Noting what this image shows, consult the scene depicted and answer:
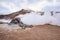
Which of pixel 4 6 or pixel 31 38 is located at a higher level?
pixel 4 6

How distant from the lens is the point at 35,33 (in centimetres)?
158

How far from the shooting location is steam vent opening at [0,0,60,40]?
5.14 ft

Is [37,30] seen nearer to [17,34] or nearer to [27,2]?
[17,34]

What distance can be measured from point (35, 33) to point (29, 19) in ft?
0.69

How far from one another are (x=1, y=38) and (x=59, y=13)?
83cm

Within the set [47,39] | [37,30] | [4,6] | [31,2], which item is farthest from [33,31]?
[4,6]

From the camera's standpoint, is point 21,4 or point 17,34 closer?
point 17,34

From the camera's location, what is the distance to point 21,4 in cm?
171

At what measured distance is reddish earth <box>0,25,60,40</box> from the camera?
153cm

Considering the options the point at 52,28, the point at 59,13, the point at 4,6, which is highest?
the point at 4,6

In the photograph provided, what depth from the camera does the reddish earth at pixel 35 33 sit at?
5.04ft

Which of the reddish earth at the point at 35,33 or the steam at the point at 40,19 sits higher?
the steam at the point at 40,19

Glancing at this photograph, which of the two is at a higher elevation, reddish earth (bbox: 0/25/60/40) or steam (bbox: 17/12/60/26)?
steam (bbox: 17/12/60/26)

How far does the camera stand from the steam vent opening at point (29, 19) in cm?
157
